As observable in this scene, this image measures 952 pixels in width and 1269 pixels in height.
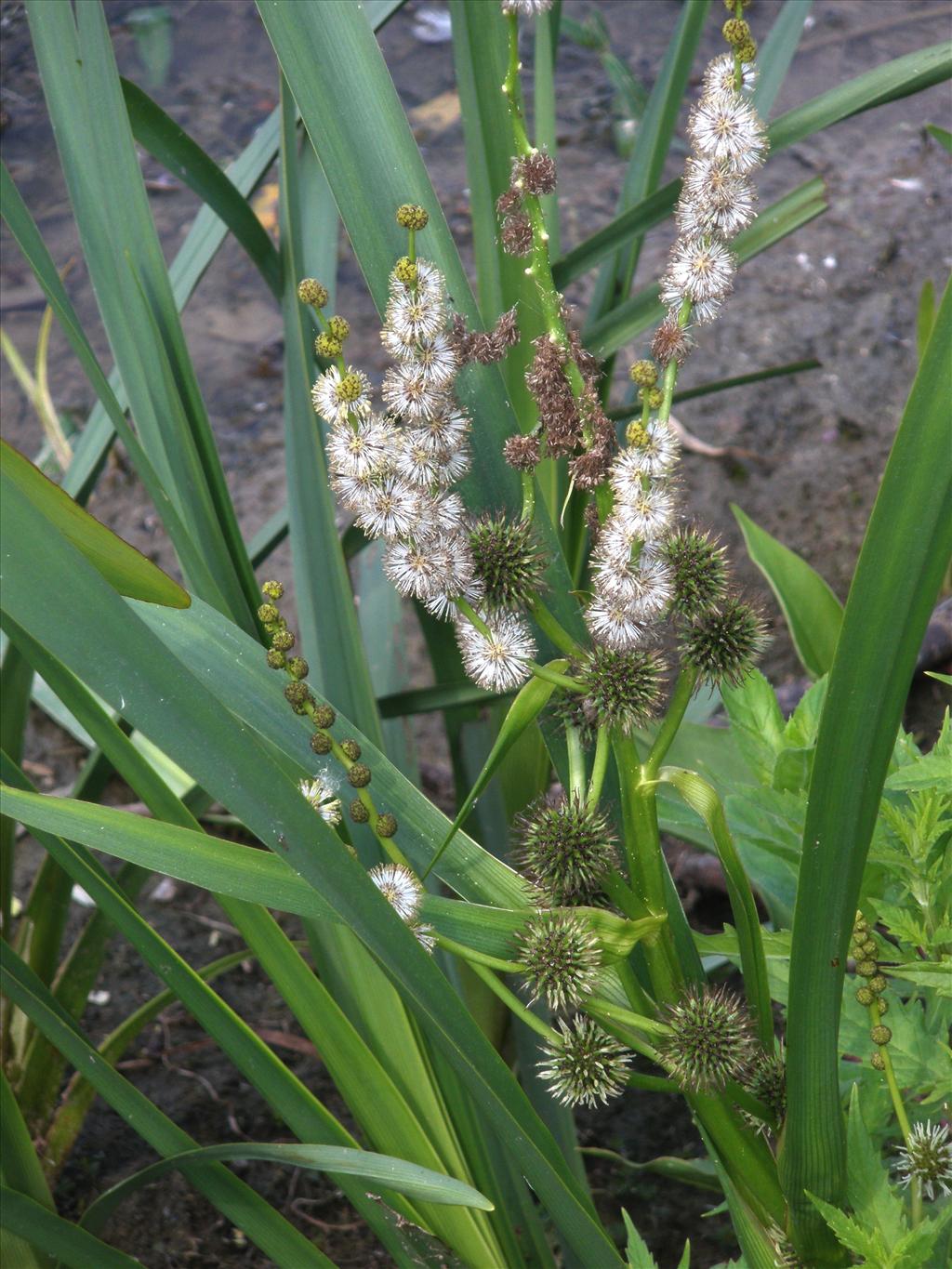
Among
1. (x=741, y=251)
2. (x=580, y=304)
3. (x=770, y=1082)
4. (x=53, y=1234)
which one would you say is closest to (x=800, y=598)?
(x=741, y=251)

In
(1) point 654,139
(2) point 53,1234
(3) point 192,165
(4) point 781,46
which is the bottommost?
(2) point 53,1234

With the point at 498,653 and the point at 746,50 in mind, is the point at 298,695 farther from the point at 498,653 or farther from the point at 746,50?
Result: the point at 746,50

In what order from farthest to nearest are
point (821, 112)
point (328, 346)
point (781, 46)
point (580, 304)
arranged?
point (580, 304) → point (781, 46) → point (821, 112) → point (328, 346)

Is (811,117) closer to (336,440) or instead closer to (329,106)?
(329,106)

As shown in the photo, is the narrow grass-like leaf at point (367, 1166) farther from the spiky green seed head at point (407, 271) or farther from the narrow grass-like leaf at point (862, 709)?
the spiky green seed head at point (407, 271)

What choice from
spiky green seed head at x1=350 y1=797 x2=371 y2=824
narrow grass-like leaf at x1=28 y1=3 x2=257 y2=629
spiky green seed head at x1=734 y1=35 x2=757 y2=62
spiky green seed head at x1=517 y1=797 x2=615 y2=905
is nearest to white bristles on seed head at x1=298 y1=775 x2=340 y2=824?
spiky green seed head at x1=350 y1=797 x2=371 y2=824

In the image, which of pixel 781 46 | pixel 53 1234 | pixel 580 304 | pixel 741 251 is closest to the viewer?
pixel 53 1234

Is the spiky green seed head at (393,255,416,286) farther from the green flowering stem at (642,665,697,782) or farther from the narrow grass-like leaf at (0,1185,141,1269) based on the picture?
the narrow grass-like leaf at (0,1185,141,1269)
